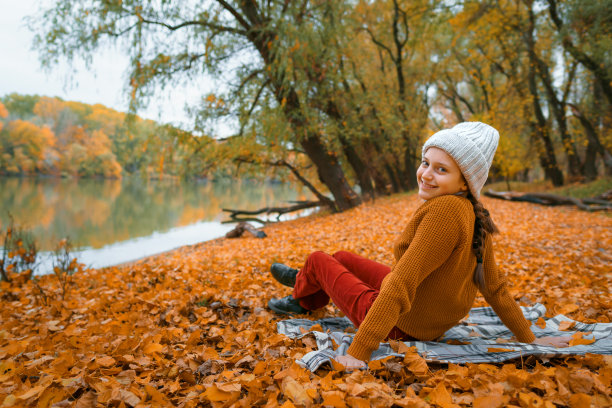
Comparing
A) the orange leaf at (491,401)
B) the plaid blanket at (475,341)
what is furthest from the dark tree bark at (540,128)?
the orange leaf at (491,401)

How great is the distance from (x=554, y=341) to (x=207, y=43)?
646cm

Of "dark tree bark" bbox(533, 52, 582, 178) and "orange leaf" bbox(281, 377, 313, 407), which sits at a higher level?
"dark tree bark" bbox(533, 52, 582, 178)

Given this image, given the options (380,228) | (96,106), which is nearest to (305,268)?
(380,228)

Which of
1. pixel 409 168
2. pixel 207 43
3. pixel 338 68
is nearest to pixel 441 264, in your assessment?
pixel 207 43

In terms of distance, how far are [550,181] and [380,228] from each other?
10.5m

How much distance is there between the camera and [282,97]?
7.74 metres

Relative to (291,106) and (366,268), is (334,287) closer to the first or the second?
(366,268)

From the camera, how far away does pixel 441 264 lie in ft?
4.69

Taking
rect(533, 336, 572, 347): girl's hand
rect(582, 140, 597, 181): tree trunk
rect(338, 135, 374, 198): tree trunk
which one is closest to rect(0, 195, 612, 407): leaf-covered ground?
rect(533, 336, 572, 347): girl's hand

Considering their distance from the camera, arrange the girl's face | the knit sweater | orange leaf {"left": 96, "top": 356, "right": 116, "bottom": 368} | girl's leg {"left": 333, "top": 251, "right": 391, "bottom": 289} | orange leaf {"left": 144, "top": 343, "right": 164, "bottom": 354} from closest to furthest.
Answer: the knit sweater, the girl's face, orange leaf {"left": 96, "top": 356, "right": 116, "bottom": 368}, orange leaf {"left": 144, "top": 343, "right": 164, "bottom": 354}, girl's leg {"left": 333, "top": 251, "right": 391, "bottom": 289}

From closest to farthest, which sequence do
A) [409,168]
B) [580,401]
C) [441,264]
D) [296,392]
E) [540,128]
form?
[580,401], [296,392], [441,264], [540,128], [409,168]

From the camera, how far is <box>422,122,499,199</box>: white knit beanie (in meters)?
1.44

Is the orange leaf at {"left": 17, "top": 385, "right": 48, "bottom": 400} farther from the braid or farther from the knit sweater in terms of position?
the braid

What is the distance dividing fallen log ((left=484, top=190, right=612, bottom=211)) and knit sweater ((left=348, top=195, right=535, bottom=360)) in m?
8.93
